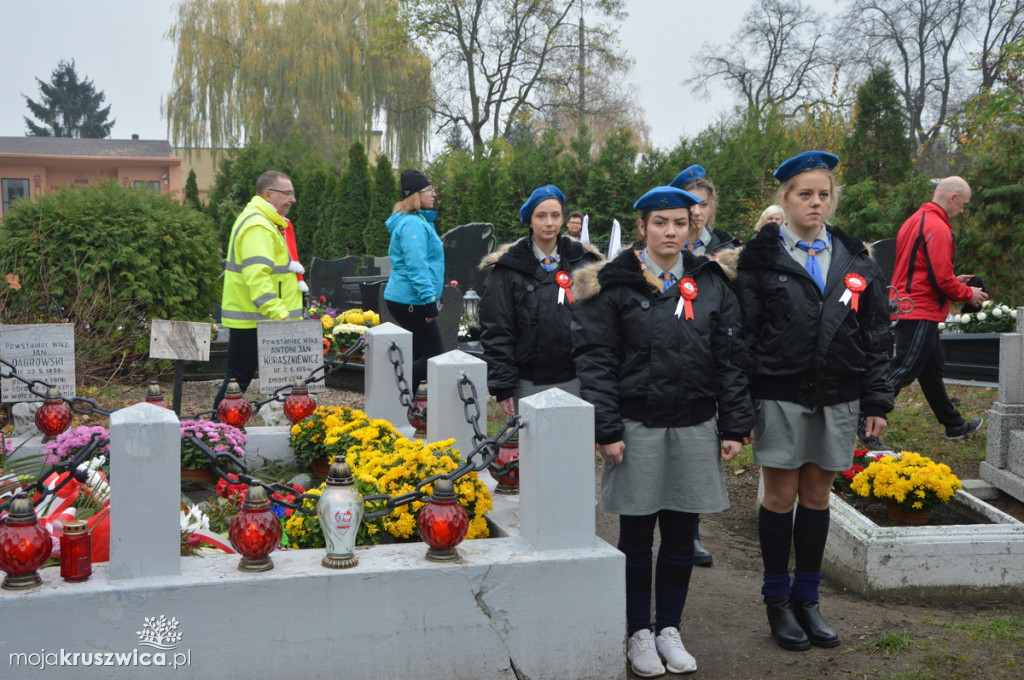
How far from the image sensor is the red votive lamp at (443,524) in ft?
10.3

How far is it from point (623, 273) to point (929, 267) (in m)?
4.21

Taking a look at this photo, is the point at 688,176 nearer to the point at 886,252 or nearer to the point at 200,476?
the point at 200,476

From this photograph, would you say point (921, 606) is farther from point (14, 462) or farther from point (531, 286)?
point (14, 462)

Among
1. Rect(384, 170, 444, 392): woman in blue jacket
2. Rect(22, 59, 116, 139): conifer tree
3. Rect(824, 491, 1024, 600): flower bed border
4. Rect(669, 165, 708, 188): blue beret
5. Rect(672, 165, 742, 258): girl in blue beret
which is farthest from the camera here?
Rect(22, 59, 116, 139): conifer tree

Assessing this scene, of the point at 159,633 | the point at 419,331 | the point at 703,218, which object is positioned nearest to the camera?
the point at 159,633

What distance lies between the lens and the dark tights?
3.37 m

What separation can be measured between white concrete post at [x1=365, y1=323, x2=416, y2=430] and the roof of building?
39.1 m

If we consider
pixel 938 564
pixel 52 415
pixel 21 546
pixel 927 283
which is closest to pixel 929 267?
pixel 927 283

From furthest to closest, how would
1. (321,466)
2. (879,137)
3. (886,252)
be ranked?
(879,137) → (886,252) → (321,466)

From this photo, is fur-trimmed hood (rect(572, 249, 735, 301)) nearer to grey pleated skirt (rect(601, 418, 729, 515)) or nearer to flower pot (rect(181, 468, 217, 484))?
grey pleated skirt (rect(601, 418, 729, 515))

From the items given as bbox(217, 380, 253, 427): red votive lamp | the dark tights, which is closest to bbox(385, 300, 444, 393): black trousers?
bbox(217, 380, 253, 427): red votive lamp

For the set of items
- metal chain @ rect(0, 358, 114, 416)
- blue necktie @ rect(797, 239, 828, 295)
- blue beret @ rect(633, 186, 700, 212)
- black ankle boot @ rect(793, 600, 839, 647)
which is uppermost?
blue beret @ rect(633, 186, 700, 212)

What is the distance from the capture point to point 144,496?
296cm

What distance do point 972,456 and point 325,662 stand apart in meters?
5.43
